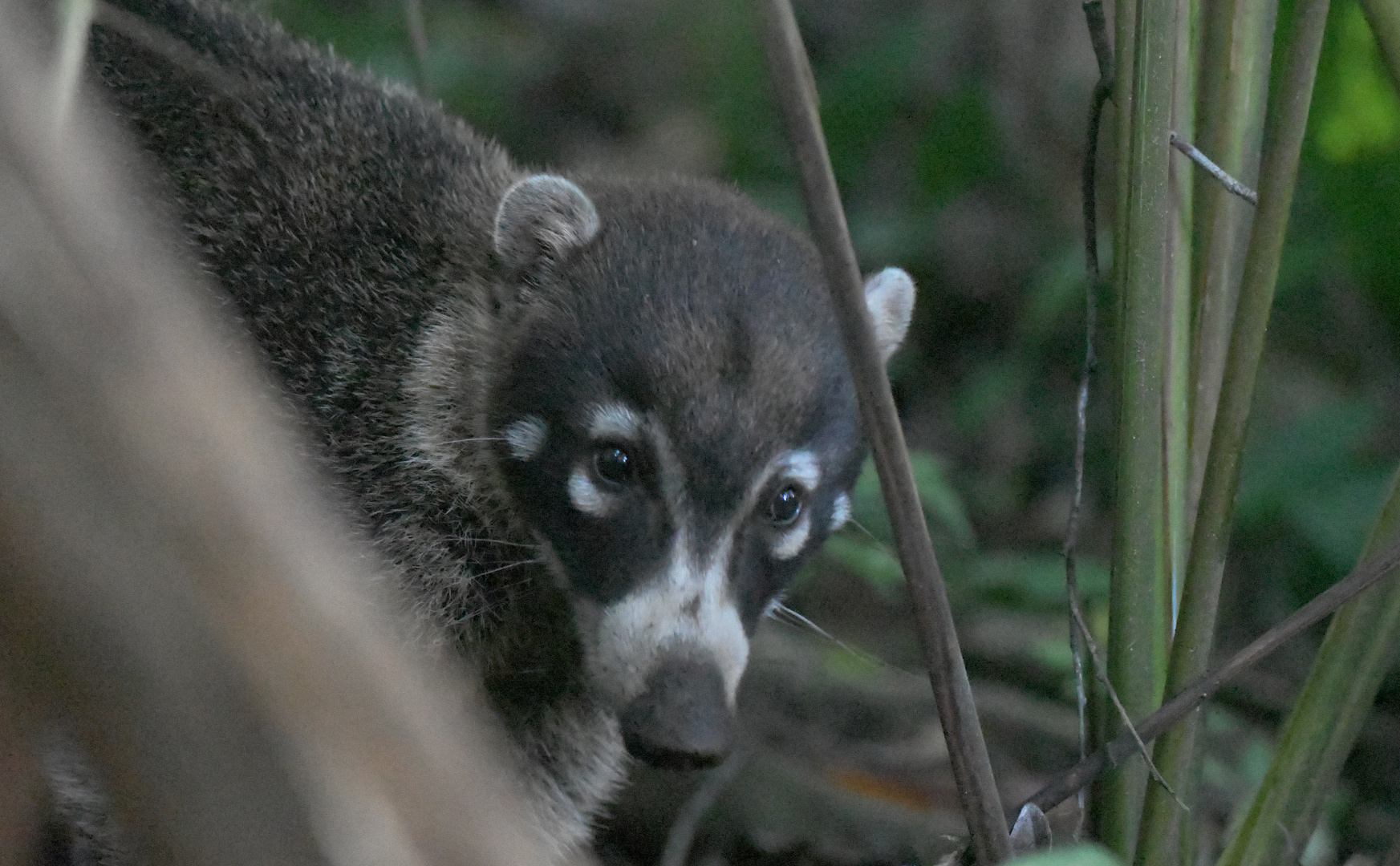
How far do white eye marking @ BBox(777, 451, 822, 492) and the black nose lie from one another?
51cm

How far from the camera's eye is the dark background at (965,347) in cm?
390

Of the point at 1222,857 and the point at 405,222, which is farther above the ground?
the point at 405,222

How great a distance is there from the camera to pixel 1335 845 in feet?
12.2

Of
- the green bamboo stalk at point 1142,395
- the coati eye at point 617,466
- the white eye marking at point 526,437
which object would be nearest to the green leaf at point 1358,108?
the green bamboo stalk at point 1142,395

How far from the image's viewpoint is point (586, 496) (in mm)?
2859

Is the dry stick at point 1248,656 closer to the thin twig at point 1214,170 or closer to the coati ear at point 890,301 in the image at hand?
the thin twig at point 1214,170

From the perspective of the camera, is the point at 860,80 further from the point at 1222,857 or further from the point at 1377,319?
the point at 1222,857

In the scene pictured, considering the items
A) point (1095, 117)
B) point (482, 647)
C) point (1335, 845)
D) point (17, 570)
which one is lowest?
point (1335, 845)

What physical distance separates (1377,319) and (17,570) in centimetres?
523

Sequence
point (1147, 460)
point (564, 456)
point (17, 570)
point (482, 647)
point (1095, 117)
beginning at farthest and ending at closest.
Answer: point (482, 647) → point (564, 456) → point (1095, 117) → point (1147, 460) → point (17, 570)

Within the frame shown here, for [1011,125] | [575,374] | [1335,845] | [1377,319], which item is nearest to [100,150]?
[575,374]

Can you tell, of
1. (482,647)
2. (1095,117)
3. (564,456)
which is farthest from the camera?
(482,647)

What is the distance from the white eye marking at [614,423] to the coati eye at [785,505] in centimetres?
34

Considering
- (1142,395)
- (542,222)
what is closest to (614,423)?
(542,222)
